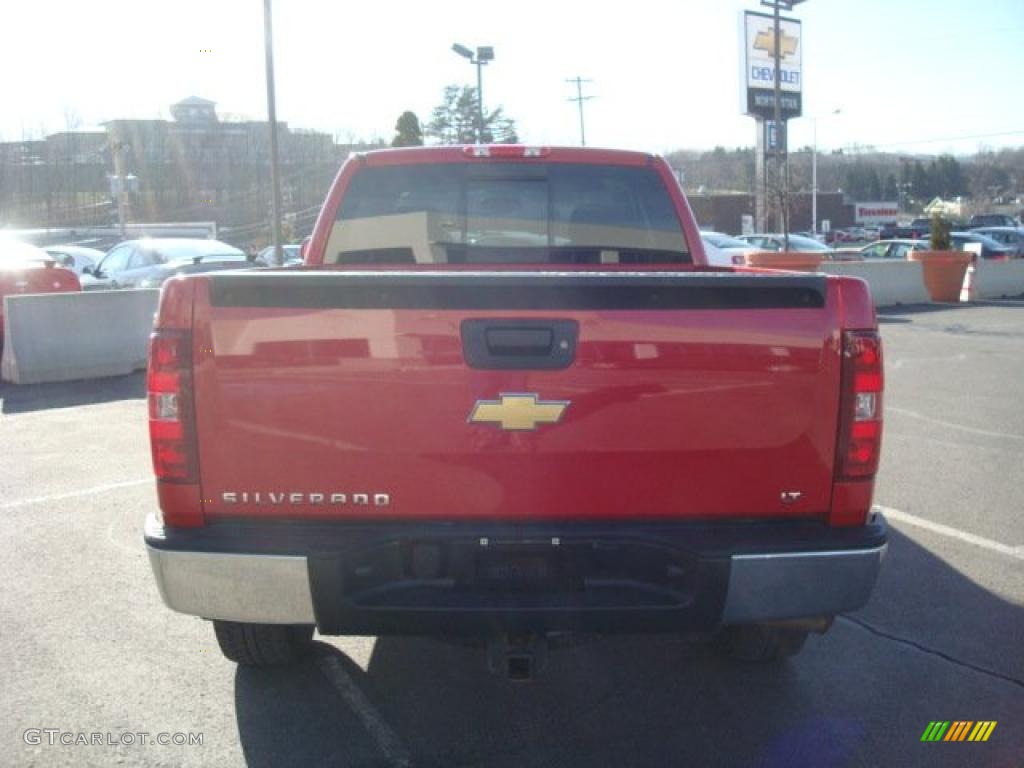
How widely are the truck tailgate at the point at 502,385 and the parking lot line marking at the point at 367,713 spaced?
0.93 meters

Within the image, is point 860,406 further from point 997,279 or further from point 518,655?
point 997,279

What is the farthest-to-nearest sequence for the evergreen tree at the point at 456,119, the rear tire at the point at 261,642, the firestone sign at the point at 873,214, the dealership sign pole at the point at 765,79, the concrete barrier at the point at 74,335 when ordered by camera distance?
the firestone sign at the point at 873,214
the dealership sign pole at the point at 765,79
the evergreen tree at the point at 456,119
the concrete barrier at the point at 74,335
the rear tire at the point at 261,642

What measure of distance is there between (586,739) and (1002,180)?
13117 centimetres

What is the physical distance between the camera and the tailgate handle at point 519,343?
115 inches

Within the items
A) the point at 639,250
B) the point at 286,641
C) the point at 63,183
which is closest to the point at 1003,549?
the point at 639,250

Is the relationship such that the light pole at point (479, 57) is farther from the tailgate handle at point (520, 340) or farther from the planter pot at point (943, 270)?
the tailgate handle at point (520, 340)

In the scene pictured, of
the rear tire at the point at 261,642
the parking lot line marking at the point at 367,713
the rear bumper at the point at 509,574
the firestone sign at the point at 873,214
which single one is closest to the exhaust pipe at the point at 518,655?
the rear bumper at the point at 509,574

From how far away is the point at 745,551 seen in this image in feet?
9.78

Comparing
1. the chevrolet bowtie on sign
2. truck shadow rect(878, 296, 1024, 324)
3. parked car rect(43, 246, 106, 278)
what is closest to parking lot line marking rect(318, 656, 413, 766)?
the chevrolet bowtie on sign

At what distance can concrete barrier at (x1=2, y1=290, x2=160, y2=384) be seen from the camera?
11703mm

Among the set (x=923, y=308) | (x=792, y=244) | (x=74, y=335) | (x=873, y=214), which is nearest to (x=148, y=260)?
(x=74, y=335)

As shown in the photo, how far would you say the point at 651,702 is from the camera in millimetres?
3766

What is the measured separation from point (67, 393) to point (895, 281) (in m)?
17.9

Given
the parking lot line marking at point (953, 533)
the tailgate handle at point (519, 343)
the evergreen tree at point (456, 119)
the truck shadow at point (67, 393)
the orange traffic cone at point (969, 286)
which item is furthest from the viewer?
the evergreen tree at point (456, 119)
